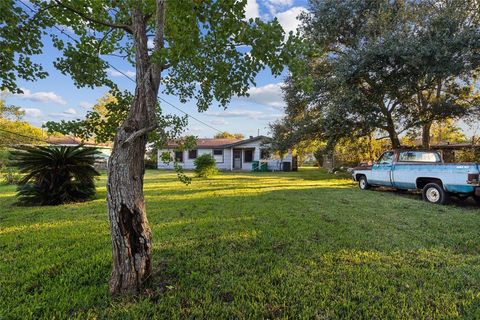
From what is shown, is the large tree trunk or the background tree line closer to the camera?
the large tree trunk

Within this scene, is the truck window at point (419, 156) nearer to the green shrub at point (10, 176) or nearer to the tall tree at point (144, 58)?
the tall tree at point (144, 58)

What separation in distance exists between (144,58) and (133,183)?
1.21 meters

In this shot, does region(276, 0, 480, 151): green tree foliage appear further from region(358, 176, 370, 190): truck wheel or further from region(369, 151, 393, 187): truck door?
region(369, 151, 393, 187): truck door

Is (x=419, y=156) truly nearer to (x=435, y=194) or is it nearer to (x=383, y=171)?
(x=383, y=171)

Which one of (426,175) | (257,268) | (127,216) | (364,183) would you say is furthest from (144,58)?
(364,183)

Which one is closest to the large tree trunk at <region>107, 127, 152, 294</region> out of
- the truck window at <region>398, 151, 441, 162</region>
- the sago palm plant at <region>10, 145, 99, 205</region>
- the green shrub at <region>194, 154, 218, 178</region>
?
the sago palm plant at <region>10, 145, 99, 205</region>

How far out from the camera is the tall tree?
2.14 m

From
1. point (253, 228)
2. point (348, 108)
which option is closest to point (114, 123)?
point (253, 228)

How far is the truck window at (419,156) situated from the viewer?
861 cm

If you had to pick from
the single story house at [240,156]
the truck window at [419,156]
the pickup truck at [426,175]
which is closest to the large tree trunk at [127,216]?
the pickup truck at [426,175]

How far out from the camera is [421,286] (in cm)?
255

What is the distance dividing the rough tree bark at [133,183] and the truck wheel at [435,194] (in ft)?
27.2

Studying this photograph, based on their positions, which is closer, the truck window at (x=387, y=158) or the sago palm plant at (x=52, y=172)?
the sago palm plant at (x=52, y=172)

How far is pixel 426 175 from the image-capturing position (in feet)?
25.3
